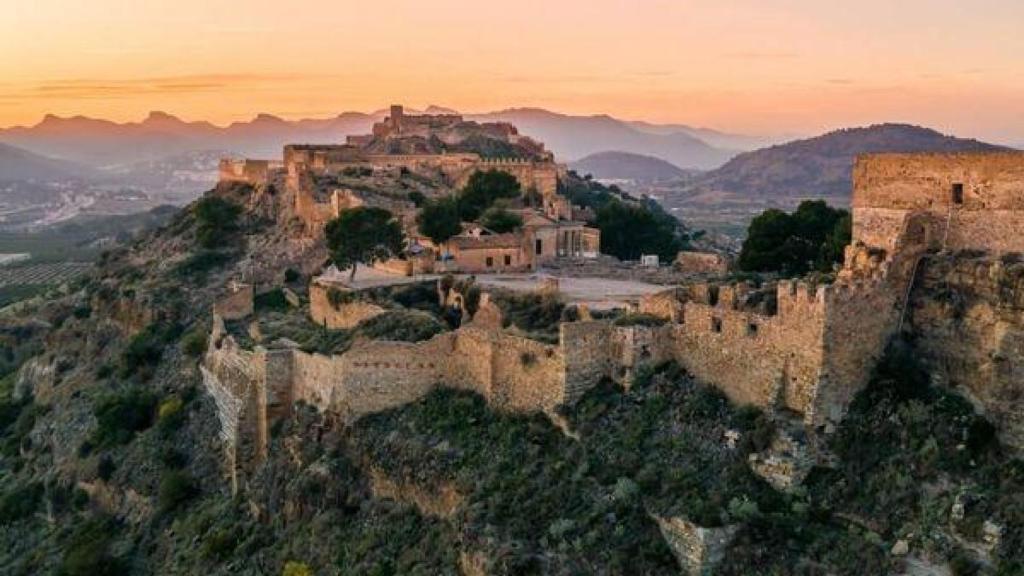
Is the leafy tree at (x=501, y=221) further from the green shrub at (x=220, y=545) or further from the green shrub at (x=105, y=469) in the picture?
the green shrub at (x=220, y=545)

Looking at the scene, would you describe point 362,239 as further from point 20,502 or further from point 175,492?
point 20,502

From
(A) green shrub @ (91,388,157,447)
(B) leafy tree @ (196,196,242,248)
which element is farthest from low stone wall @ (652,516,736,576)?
(B) leafy tree @ (196,196,242,248)

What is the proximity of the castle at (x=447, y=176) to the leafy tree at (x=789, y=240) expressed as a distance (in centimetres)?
958

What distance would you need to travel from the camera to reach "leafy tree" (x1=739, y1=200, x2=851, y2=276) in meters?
38.6

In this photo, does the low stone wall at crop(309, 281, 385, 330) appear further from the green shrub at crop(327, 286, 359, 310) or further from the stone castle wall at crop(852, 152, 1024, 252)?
the stone castle wall at crop(852, 152, 1024, 252)

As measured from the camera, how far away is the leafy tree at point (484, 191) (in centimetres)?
5400

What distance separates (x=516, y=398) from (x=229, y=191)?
47881 millimetres

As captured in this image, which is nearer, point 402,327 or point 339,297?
point 402,327

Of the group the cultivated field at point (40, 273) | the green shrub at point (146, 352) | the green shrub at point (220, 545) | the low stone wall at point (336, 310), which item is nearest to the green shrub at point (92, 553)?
the green shrub at point (220, 545)

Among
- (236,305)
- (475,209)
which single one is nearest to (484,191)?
(475,209)

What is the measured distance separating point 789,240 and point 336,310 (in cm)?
1556

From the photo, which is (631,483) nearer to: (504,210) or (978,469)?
(978,469)

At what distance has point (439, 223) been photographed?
46344 mm

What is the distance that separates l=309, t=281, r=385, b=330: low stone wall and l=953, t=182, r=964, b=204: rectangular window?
724 inches
